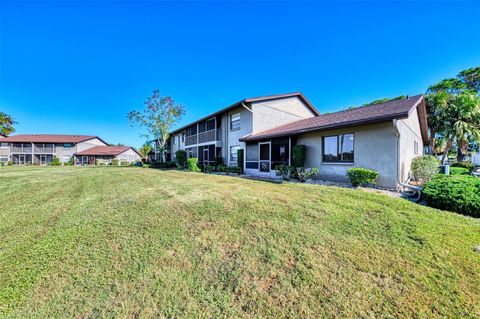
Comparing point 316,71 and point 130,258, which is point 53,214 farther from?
point 316,71

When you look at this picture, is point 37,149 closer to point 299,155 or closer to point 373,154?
point 299,155

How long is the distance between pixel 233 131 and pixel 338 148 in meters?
9.98

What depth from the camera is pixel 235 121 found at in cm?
1839

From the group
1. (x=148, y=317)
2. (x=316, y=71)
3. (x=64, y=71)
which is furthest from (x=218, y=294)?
(x=64, y=71)

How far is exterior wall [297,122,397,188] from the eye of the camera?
855 cm

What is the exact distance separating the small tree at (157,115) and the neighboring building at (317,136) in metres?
8.43

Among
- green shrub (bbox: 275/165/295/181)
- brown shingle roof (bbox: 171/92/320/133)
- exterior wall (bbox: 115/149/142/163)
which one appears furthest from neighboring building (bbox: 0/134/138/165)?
green shrub (bbox: 275/165/295/181)

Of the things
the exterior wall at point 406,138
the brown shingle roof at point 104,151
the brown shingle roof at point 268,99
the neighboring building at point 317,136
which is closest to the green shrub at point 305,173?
the neighboring building at point 317,136

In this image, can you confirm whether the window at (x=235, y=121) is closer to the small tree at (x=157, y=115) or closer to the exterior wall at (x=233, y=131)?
the exterior wall at (x=233, y=131)

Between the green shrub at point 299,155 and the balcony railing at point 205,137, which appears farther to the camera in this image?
the balcony railing at point 205,137

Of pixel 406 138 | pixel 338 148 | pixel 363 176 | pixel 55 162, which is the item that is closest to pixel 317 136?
pixel 338 148

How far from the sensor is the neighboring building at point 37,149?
45.5 metres

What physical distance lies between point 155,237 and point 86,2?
1433cm

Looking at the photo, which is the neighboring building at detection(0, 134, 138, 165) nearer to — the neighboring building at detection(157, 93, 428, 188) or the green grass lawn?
the neighboring building at detection(157, 93, 428, 188)
